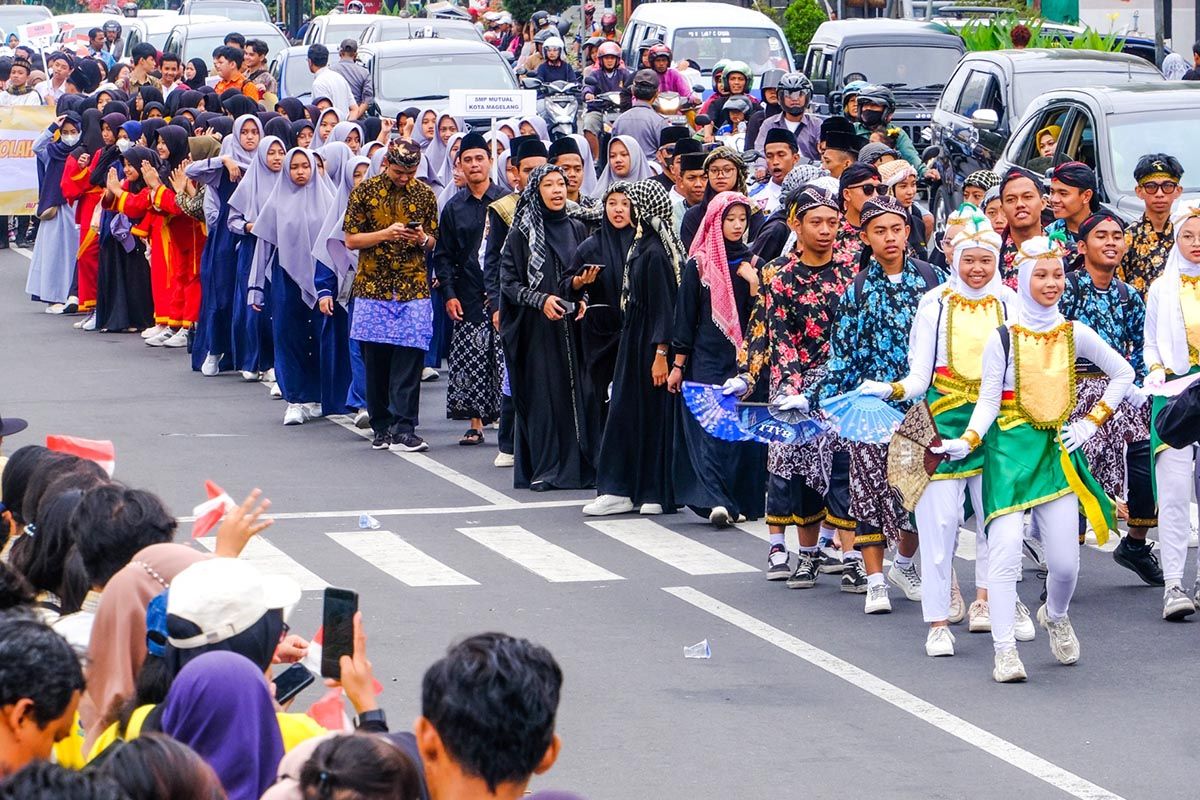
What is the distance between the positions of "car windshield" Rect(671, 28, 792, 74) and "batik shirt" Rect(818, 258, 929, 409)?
60.6 feet

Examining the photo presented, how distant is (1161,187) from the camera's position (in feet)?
33.1

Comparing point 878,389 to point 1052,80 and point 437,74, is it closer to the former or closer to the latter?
point 1052,80

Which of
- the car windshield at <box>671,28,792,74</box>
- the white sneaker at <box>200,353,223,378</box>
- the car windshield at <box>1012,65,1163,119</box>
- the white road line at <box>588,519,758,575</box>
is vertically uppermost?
the car windshield at <box>671,28,792,74</box>

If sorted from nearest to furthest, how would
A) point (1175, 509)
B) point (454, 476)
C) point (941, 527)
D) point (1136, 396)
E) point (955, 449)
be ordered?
1. point (955, 449)
2. point (941, 527)
3. point (1136, 396)
4. point (1175, 509)
5. point (454, 476)

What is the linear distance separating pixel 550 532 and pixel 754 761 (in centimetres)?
418

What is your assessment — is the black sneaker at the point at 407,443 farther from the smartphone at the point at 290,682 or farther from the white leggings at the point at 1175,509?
the smartphone at the point at 290,682

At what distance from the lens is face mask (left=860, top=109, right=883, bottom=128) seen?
54.3 ft

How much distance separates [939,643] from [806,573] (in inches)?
55.8

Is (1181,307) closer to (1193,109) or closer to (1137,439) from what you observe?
(1137,439)

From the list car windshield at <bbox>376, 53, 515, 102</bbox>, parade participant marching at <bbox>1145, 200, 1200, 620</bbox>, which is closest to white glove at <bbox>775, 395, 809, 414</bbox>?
parade participant marching at <bbox>1145, 200, 1200, 620</bbox>

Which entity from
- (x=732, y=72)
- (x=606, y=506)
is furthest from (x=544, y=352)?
(x=732, y=72)

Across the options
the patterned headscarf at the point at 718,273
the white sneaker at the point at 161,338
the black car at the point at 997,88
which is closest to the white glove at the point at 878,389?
the patterned headscarf at the point at 718,273

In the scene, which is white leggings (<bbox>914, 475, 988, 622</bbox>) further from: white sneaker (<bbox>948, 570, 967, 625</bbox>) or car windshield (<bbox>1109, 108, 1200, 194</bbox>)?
car windshield (<bbox>1109, 108, 1200, 194</bbox>)

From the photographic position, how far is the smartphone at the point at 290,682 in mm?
5031
